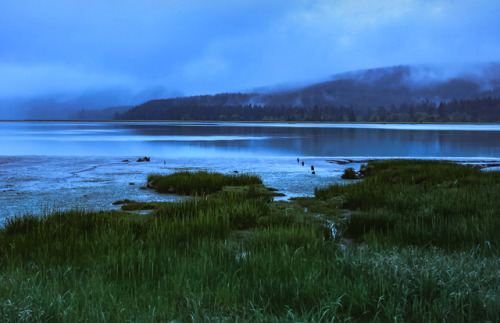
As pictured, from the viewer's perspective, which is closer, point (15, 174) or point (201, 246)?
point (201, 246)

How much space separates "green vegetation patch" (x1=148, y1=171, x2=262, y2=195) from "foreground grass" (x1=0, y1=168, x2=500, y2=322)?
22.3ft

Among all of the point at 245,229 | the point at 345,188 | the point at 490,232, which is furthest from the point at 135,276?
the point at 345,188

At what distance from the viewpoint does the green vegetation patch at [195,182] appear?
43.3 feet

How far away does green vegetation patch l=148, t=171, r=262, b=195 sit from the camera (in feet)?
43.3

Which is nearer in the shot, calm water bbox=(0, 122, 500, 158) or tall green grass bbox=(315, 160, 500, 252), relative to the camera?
tall green grass bbox=(315, 160, 500, 252)

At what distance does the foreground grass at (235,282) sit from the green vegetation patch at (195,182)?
6784 mm

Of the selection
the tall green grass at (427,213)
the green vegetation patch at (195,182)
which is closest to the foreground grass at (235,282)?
the tall green grass at (427,213)

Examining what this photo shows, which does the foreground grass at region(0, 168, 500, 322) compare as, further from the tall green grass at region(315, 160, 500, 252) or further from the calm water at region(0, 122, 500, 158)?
the calm water at region(0, 122, 500, 158)

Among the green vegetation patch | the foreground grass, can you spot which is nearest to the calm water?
the green vegetation patch

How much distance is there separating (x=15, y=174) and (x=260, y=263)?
52.6 ft

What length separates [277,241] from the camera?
19.3ft

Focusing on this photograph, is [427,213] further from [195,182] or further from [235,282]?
[195,182]

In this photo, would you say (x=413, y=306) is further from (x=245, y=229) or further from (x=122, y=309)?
(x=245, y=229)

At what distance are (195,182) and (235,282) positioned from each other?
9258mm
